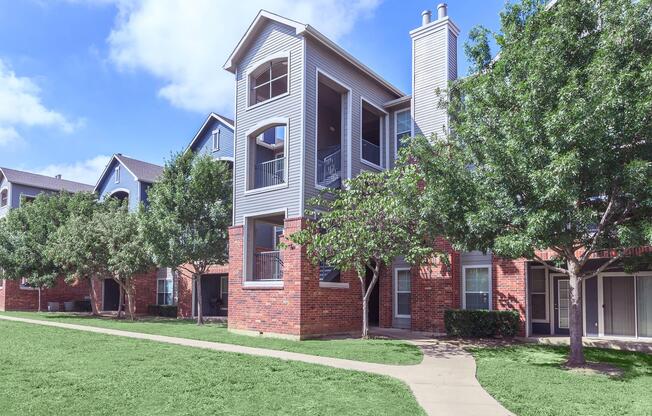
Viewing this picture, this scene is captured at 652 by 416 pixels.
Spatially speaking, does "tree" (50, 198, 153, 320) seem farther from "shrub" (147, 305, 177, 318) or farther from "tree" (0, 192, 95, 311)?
"shrub" (147, 305, 177, 318)

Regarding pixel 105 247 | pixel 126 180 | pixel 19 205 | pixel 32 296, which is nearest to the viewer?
pixel 105 247

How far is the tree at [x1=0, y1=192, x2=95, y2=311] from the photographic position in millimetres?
26812

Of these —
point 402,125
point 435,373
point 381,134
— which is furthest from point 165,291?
point 435,373

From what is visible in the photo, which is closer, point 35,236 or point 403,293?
point 403,293

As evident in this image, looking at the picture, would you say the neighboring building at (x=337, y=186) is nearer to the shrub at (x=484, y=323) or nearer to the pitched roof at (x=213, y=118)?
the shrub at (x=484, y=323)

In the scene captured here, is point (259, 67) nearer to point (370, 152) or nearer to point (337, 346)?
point (370, 152)

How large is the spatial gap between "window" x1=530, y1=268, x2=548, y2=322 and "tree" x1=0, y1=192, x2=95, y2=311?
2177cm

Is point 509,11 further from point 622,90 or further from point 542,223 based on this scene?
point 542,223

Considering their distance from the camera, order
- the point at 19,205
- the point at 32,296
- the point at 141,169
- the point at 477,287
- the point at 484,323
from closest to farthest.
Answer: the point at 484,323 → the point at 477,287 → the point at 141,169 → the point at 32,296 → the point at 19,205

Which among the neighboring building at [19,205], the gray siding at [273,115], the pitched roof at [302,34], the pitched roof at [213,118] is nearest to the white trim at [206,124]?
the pitched roof at [213,118]

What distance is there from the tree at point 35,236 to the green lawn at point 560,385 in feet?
72.9

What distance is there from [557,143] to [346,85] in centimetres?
1030

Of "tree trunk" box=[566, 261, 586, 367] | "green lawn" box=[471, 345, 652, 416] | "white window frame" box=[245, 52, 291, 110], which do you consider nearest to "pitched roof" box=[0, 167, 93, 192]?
"white window frame" box=[245, 52, 291, 110]

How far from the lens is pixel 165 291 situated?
29.6 meters
